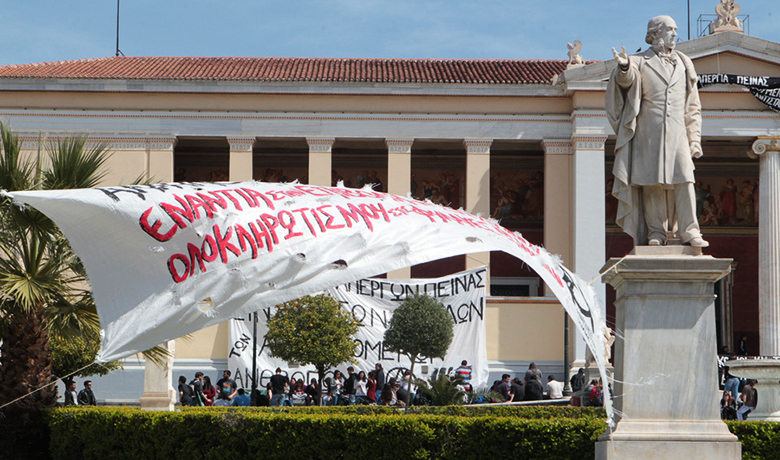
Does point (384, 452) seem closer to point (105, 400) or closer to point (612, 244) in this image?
point (105, 400)

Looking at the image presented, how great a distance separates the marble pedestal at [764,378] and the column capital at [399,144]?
19040 mm

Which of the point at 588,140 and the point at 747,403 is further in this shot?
the point at 588,140

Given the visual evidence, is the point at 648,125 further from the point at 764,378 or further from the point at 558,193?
the point at 558,193

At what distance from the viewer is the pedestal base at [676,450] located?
809 cm

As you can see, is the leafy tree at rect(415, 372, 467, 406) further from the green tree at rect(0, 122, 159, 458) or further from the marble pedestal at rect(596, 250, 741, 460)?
the marble pedestal at rect(596, 250, 741, 460)

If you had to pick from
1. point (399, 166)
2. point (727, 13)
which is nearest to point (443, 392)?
point (399, 166)

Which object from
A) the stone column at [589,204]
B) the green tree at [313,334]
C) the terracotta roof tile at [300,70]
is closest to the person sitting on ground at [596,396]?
the green tree at [313,334]

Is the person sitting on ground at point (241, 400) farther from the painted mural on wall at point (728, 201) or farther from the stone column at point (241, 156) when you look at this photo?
the painted mural on wall at point (728, 201)

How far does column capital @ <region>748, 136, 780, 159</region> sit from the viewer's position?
32.1 metres

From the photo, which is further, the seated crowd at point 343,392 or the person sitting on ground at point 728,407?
the seated crowd at point 343,392

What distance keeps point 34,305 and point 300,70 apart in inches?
955

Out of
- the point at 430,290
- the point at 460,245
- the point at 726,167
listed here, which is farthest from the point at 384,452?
the point at 726,167

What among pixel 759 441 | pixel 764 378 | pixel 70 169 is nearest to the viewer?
pixel 759 441

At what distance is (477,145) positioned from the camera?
109 feet
